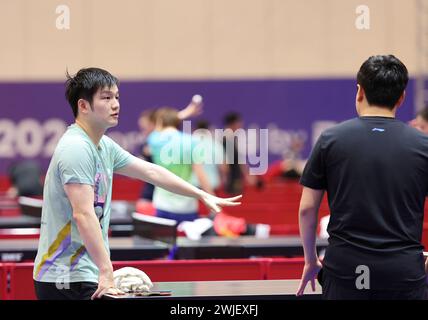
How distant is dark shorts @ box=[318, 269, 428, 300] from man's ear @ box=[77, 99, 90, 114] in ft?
4.55

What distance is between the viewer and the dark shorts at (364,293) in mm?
3520

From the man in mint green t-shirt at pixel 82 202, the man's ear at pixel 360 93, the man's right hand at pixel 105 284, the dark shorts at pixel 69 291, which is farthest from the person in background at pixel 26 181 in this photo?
the man's ear at pixel 360 93

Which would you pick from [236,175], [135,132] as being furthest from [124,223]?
[135,132]

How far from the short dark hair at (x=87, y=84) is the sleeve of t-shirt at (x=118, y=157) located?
27 cm

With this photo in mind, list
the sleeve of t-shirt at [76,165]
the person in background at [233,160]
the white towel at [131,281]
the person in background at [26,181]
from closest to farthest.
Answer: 1. the sleeve of t-shirt at [76,165]
2. the white towel at [131,281]
3. the person in background at [233,160]
4. the person in background at [26,181]

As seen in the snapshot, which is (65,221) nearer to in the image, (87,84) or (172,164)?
(87,84)

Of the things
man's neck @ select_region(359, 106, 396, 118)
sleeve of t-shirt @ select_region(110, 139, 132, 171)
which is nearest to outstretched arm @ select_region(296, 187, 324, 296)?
man's neck @ select_region(359, 106, 396, 118)

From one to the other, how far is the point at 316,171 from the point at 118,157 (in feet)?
3.98

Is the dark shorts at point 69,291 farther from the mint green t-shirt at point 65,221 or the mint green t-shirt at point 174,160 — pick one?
the mint green t-shirt at point 174,160

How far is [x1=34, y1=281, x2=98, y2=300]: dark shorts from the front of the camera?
4.14 metres

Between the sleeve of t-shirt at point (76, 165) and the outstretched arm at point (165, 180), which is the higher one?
the sleeve of t-shirt at point (76, 165)

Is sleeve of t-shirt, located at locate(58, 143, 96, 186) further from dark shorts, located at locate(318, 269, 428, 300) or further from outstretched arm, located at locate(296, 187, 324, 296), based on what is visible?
dark shorts, located at locate(318, 269, 428, 300)

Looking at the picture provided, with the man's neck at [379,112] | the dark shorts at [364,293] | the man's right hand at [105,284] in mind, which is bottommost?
the man's right hand at [105,284]

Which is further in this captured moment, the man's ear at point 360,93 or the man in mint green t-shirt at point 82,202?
the man in mint green t-shirt at point 82,202
